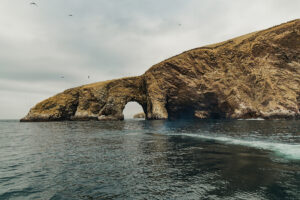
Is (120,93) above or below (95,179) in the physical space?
above

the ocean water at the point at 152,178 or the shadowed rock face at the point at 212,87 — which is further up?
the shadowed rock face at the point at 212,87

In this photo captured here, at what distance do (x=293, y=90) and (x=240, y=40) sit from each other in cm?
2890

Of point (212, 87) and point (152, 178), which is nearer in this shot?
point (152, 178)

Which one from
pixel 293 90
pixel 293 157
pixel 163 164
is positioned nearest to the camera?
pixel 163 164

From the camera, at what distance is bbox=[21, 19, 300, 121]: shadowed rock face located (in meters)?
69.5

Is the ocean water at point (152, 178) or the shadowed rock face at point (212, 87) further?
the shadowed rock face at point (212, 87)

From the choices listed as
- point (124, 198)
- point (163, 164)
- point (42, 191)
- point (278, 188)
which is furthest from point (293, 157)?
point (42, 191)

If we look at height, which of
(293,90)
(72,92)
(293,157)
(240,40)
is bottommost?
(293,157)

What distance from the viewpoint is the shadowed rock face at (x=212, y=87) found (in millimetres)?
69500

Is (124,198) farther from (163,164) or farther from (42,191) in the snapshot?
(163,164)

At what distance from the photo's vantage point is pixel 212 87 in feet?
259

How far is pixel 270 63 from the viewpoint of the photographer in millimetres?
72375

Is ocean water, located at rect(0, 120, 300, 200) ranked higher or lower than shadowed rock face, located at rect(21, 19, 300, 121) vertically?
lower

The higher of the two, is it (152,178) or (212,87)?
(212,87)
